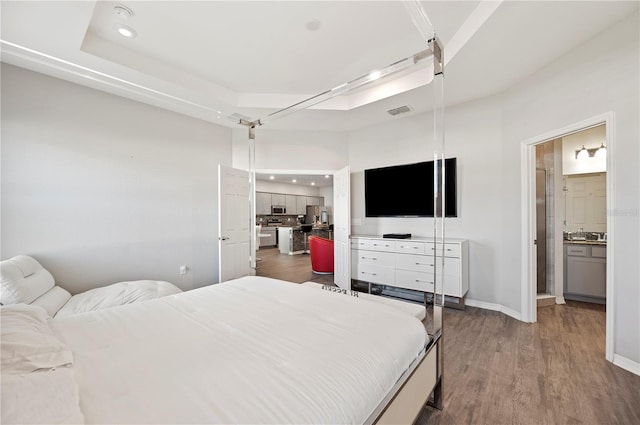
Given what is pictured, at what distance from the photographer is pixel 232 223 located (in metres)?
4.06

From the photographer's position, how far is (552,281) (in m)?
3.69

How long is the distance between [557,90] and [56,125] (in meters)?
5.26

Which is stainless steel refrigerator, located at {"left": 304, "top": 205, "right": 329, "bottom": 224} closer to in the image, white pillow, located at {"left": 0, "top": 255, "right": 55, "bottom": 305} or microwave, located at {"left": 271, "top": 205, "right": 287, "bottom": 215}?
microwave, located at {"left": 271, "top": 205, "right": 287, "bottom": 215}

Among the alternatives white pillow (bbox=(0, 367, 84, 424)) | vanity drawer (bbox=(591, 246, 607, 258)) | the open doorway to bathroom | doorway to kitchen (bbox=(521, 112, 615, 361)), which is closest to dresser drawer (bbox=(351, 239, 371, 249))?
doorway to kitchen (bbox=(521, 112, 615, 361))

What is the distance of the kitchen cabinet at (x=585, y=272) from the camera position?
352 cm

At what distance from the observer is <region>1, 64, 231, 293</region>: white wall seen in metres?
2.70

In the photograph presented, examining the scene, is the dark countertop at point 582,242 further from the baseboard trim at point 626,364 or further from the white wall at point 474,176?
the baseboard trim at point 626,364

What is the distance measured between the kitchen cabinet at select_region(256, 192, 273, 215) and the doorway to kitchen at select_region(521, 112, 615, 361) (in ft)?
23.7

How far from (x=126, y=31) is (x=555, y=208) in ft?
17.6

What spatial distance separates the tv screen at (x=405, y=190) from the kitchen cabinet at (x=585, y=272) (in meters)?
1.78

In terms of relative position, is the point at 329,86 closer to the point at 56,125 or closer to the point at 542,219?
the point at 56,125

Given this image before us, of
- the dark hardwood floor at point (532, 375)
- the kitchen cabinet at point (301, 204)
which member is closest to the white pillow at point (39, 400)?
the dark hardwood floor at point (532, 375)

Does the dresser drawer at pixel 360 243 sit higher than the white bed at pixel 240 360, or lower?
higher

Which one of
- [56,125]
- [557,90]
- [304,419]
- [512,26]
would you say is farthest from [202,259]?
[557,90]
